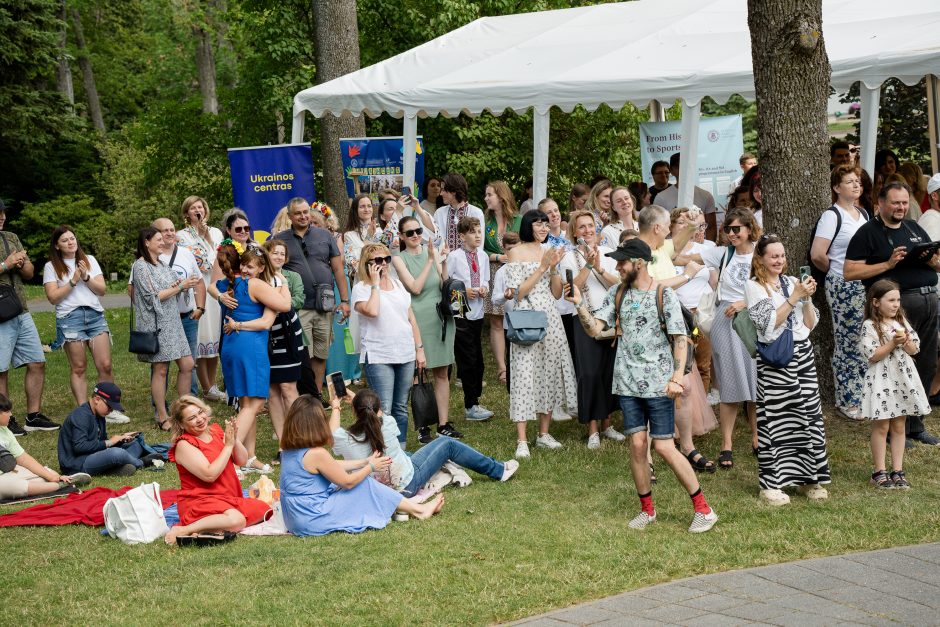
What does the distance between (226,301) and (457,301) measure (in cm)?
197

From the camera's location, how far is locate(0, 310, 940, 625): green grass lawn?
5.64m

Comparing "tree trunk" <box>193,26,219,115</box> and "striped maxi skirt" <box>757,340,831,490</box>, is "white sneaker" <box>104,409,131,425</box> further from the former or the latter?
"tree trunk" <box>193,26,219,115</box>

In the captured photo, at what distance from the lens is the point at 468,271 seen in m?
10.2

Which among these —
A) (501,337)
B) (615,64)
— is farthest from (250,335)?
Answer: (615,64)

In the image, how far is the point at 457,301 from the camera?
9500mm

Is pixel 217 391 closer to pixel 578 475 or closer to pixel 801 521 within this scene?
pixel 578 475

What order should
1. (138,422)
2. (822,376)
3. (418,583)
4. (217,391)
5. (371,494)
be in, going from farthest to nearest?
(217,391) → (138,422) → (822,376) → (371,494) → (418,583)

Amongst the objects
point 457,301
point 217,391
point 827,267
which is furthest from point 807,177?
point 217,391

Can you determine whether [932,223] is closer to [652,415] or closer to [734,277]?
[734,277]

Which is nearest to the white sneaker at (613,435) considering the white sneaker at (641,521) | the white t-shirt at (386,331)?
the white t-shirt at (386,331)

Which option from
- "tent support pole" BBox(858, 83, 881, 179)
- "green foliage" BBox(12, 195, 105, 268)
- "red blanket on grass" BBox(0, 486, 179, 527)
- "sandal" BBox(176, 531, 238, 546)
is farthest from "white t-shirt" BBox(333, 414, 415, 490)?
"green foliage" BBox(12, 195, 105, 268)

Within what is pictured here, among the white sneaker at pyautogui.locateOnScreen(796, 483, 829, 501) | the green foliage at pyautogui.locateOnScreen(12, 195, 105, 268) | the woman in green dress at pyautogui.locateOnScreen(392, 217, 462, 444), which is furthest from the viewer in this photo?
the green foliage at pyautogui.locateOnScreen(12, 195, 105, 268)

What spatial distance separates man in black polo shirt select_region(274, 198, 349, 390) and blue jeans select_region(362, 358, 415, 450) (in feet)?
5.82

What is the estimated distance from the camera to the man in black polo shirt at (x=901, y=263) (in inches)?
315
